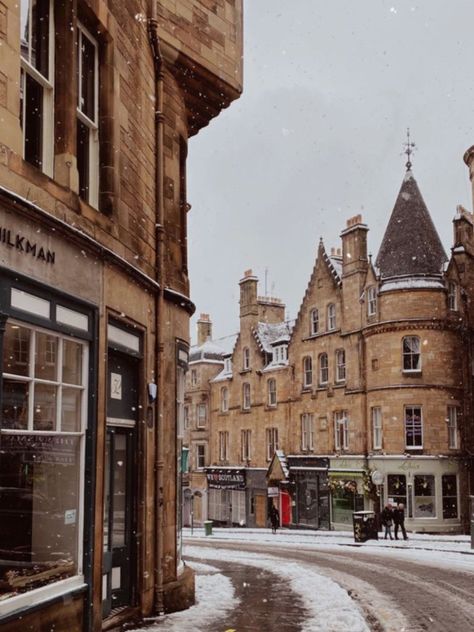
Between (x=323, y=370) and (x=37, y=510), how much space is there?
33.4 meters

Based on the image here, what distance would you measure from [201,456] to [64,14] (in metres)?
45.7

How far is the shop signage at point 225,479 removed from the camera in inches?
1852

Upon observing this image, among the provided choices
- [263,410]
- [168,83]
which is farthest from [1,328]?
[263,410]

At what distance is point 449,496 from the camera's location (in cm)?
3491

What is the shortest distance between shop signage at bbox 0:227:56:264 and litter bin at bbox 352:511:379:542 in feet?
78.5

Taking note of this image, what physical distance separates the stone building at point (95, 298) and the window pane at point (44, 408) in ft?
0.07

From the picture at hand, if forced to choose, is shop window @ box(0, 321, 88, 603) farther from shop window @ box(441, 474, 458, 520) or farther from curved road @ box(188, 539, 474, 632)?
shop window @ box(441, 474, 458, 520)

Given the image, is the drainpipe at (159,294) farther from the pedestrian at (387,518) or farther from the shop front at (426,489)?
the shop front at (426,489)

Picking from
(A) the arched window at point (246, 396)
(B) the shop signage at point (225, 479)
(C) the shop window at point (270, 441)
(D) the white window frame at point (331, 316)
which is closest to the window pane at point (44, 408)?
(D) the white window frame at point (331, 316)

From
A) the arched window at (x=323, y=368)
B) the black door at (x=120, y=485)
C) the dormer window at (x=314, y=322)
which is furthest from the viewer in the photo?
the dormer window at (x=314, y=322)

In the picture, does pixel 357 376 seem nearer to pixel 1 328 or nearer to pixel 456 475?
pixel 456 475

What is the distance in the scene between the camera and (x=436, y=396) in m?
35.2

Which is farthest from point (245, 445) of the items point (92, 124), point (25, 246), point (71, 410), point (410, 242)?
point (25, 246)

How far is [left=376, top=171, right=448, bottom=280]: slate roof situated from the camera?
36031mm
